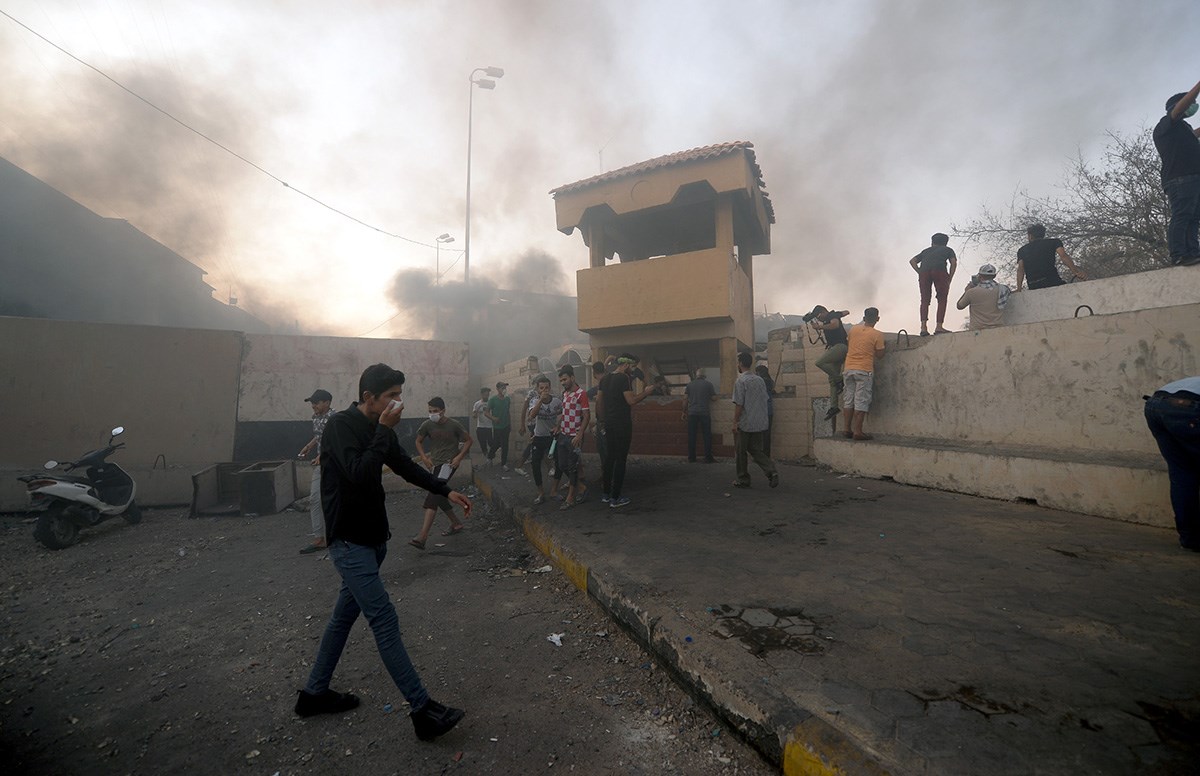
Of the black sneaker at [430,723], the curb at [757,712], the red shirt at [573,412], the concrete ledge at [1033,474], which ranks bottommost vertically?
the black sneaker at [430,723]

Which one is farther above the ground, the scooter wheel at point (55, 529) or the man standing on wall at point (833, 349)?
the man standing on wall at point (833, 349)

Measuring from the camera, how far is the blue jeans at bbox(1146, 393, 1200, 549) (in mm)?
3264

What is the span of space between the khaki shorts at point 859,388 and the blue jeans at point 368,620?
6.37 m

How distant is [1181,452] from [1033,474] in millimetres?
1554

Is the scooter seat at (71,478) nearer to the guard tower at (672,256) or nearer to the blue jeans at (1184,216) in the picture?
the guard tower at (672,256)

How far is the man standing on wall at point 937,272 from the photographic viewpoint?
7.11 metres

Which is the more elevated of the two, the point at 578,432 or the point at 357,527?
the point at 578,432

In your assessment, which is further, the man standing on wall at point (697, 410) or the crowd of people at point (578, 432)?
the man standing on wall at point (697, 410)

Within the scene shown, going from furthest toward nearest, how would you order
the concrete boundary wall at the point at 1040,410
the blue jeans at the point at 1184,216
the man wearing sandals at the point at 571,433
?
the man wearing sandals at the point at 571,433
the blue jeans at the point at 1184,216
the concrete boundary wall at the point at 1040,410

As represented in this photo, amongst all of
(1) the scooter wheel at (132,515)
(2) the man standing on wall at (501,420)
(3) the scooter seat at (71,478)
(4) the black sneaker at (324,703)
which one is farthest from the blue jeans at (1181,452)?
(1) the scooter wheel at (132,515)

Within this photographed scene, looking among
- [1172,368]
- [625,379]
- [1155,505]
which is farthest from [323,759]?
[1172,368]

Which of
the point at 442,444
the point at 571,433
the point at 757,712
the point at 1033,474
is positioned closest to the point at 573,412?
the point at 571,433

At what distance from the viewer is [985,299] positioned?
262 inches

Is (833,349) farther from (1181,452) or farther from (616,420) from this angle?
(1181,452)
